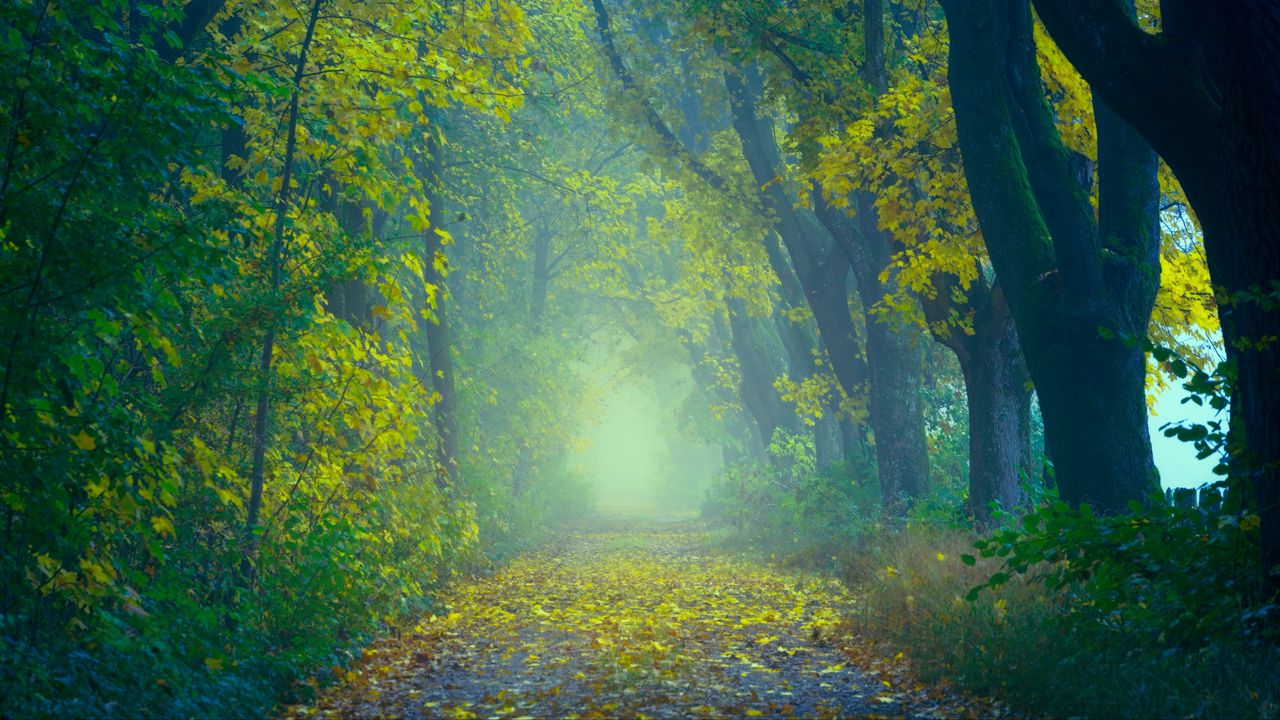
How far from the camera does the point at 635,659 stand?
321 inches

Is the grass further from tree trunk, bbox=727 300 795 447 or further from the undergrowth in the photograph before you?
tree trunk, bbox=727 300 795 447

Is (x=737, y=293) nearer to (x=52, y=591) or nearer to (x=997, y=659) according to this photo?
(x=997, y=659)

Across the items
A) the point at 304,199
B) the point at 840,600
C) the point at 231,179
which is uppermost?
the point at 231,179

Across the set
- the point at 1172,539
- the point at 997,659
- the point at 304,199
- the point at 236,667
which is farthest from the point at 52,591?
the point at 1172,539

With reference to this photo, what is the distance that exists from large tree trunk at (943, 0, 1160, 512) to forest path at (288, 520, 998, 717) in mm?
2808

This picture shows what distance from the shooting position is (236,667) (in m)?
6.15

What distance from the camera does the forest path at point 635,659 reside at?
21.5 feet

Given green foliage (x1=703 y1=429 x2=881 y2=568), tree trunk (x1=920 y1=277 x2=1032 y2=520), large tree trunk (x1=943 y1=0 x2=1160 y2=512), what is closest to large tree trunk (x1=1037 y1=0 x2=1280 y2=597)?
large tree trunk (x1=943 y1=0 x2=1160 y2=512)

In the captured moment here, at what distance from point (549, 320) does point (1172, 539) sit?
96.2ft

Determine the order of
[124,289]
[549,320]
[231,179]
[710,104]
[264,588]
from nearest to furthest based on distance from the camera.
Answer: [124,289] < [264,588] < [231,179] < [710,104] < [549,320]

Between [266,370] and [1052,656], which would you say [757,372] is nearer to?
[266,370]

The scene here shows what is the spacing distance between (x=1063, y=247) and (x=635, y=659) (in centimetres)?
546

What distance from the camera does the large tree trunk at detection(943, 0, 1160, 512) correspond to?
8.44 meters

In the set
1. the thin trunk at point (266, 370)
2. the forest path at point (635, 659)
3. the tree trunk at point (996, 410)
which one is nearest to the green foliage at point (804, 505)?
the forest path at point (635, 659)
